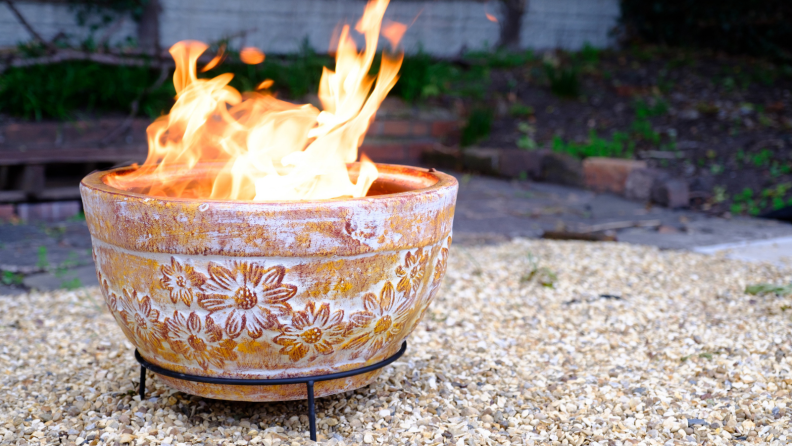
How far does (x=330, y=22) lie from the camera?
7.29 metres

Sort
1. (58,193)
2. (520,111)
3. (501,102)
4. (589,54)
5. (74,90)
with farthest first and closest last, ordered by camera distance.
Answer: (589,54), (501,102), (520,111), (74,90), (58,193)

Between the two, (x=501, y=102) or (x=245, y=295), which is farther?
(x=501, y=102)

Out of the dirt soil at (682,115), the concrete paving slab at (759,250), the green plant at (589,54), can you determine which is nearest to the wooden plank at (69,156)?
the dirt soil at (682,115)

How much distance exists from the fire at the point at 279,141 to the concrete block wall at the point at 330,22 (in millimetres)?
4666

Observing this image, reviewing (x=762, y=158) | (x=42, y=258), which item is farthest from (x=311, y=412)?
(x=762, y=158)

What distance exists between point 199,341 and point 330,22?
20.6 feet

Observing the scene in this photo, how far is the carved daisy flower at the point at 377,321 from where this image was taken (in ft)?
5.06

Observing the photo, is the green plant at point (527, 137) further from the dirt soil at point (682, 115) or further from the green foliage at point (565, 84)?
the green foliage at point (565, 84)

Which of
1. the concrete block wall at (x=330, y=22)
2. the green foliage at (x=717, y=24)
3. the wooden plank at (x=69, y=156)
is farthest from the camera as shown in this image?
the green foliage at (x=717, y=24)

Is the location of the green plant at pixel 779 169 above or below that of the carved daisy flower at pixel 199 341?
above

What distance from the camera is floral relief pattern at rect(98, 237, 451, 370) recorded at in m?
1.44

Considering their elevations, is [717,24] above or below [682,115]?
above

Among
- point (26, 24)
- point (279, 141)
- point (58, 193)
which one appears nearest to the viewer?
point (279, 141)

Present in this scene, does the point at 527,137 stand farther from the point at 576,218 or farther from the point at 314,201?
the point at 314,201
